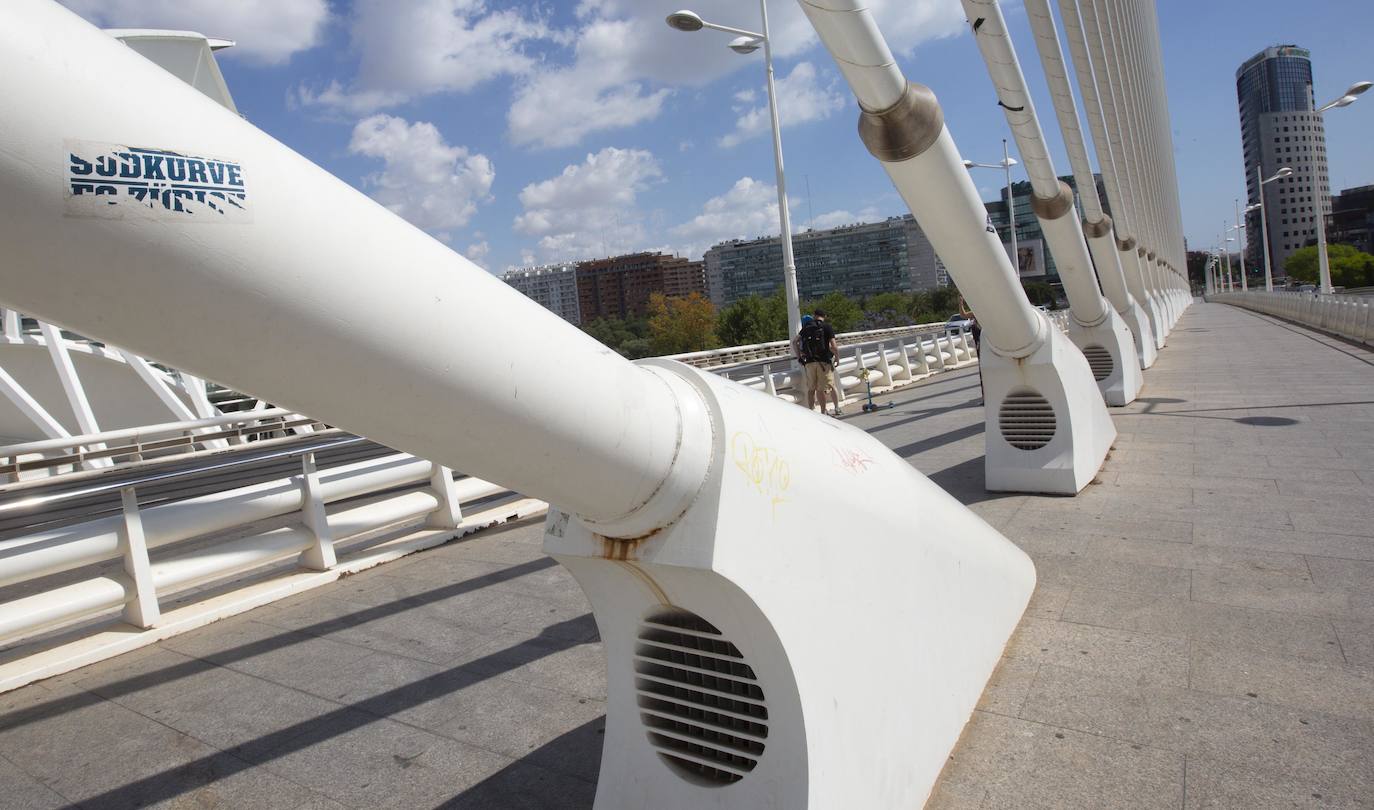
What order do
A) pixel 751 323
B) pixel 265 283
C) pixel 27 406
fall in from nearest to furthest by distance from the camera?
pixel 265 283, pixel 27 406, pixel 751 323

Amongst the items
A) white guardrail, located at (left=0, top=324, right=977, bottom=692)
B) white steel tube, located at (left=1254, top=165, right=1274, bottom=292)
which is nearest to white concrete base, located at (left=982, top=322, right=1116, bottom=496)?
white guardrail, located at (left=0, top=324, right=977, bottom=692)

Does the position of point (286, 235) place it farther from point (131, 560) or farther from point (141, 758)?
point (131, 560)

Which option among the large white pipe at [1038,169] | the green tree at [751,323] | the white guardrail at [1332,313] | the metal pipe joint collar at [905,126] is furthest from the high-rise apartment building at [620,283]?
the metal pipe joint collar at [905,126]

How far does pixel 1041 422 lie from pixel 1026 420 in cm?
13

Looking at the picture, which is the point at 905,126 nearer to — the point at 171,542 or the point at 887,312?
the point at 171,542

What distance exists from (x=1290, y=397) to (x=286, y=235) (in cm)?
1357

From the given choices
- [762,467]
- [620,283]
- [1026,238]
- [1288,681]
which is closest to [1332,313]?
[1288,681]

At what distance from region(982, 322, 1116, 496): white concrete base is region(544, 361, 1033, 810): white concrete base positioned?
15.3ft

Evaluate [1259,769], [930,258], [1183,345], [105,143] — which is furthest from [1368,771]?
[930,258]

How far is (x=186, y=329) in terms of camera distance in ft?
4.53

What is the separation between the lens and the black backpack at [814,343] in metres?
12.0

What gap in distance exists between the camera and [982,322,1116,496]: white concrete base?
7.12 meters

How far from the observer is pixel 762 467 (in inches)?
92.0

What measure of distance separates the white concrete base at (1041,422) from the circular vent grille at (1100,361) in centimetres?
500
